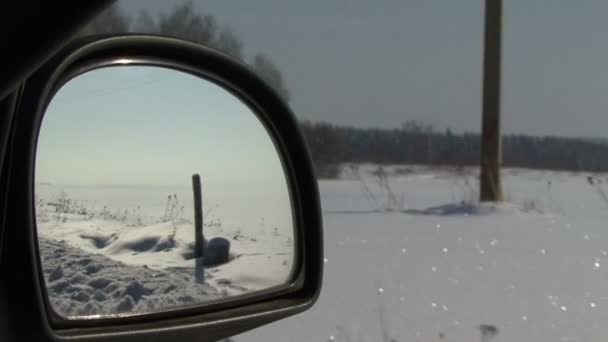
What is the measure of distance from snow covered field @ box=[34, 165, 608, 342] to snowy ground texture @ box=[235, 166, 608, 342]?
11 mm

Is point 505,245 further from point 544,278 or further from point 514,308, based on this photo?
point 514,308

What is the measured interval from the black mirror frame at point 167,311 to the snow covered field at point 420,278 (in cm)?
7

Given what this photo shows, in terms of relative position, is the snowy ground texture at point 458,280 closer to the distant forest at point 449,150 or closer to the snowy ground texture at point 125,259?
the snowy ground texture at point 125,259

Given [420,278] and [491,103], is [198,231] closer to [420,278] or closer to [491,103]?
[420,278]

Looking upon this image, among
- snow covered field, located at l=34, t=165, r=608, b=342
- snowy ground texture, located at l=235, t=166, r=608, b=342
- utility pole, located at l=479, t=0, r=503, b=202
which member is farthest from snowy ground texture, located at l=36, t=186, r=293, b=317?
utility pole, located at l=479, t=0, r=503, b=202

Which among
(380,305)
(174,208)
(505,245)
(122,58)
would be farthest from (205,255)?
(505,245)

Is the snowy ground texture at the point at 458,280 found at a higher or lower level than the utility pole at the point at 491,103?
lower

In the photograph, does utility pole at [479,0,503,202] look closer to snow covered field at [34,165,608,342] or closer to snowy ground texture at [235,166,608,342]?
snowy ground texture at [235,166,608,342]

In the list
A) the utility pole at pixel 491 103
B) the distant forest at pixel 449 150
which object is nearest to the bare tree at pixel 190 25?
the utility pole at pixel 491 103

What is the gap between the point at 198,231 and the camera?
6.29ft

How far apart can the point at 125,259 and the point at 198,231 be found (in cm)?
29

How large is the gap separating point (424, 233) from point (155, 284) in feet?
23.0

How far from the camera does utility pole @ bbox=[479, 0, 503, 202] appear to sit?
418 inches

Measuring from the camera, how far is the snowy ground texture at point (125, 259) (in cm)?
152
